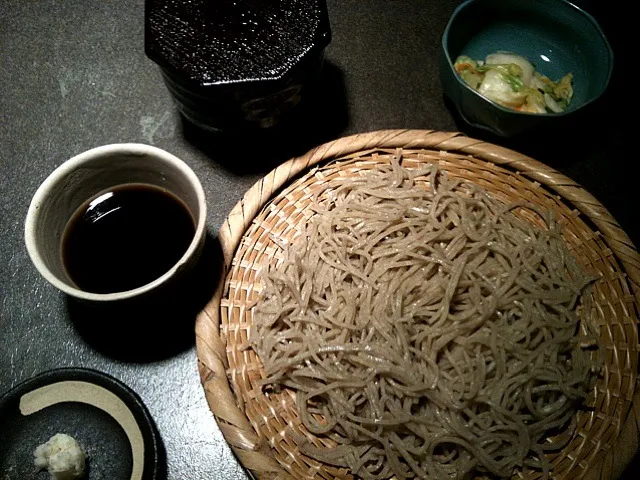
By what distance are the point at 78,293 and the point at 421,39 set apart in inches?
77.8

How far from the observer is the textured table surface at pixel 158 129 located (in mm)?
1927

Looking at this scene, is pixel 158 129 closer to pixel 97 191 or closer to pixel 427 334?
pixel 97 191

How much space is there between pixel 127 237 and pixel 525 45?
1963 mm

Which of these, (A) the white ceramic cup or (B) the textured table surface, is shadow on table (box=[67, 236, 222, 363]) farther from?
(A) the white ceramic cup

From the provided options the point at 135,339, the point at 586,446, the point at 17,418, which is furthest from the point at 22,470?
the point at 586,446

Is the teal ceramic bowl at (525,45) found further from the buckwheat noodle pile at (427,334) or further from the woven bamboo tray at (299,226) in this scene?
the buckwheat noodle pile at (427,334)

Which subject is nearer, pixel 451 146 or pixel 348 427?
pixel 348 427

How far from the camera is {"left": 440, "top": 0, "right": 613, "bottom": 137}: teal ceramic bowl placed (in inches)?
84.8

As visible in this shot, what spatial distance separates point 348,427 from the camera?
163 cm

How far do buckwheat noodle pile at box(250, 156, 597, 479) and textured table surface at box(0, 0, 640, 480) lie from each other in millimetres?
446

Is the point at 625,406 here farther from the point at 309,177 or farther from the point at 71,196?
the point at 71,196

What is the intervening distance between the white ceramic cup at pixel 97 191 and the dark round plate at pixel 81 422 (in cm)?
31

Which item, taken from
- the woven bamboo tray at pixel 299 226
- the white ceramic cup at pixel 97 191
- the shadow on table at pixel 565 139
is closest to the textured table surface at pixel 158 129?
the shadow on table at pixel 565 139

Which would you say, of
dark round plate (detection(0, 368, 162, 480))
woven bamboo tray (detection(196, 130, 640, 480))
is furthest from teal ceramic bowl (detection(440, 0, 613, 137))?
dark round plate (detection(0, 368, 162, 480))
